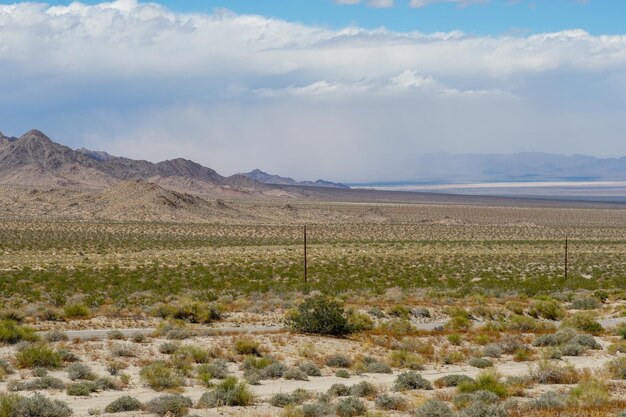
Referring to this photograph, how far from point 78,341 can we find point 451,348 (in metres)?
9.94

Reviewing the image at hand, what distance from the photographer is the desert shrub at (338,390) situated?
631 inches

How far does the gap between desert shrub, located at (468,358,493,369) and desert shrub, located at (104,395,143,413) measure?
891 cm

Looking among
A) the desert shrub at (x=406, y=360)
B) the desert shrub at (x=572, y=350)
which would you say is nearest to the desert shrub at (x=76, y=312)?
the desert shrub at (x=406, y=360)

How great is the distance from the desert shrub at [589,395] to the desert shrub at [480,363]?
4.41m

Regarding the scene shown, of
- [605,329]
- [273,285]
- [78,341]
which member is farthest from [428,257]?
[78,341]

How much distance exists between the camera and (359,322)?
2656 cm

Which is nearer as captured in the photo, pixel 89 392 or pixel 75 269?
pixel 89 392

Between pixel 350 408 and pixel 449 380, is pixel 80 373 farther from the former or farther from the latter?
pixel 449 380

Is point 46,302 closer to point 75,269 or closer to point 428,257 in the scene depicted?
point 75,269

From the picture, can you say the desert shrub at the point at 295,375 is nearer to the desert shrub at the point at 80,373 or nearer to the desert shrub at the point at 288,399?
the desert shrub at the point at 288,399

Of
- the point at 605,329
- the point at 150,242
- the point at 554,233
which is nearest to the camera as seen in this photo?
the point at 605,329

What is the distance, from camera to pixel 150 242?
72.9 m

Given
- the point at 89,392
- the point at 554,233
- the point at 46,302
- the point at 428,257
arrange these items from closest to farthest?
the point at 89,392 → the point at 46,302 → the point at 428,257 → the point at 554,233

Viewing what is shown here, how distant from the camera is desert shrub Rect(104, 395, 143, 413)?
47.2 feet
